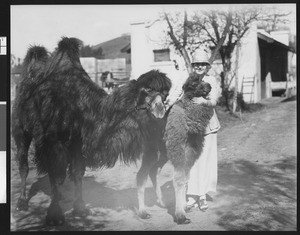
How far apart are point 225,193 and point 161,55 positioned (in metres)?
1.80

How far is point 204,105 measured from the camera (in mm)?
3891

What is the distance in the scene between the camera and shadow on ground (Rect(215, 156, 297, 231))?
4016 millimetres

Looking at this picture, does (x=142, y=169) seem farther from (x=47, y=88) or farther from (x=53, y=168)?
(x=47, y=88)

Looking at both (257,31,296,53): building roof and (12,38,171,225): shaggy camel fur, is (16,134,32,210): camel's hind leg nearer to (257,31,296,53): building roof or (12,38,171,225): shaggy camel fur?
(12,38,171,225): shaggy camel fur

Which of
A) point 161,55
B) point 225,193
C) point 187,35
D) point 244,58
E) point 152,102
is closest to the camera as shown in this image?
point 152,102

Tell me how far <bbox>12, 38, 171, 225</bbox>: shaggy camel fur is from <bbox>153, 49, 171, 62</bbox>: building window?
814 millimetres

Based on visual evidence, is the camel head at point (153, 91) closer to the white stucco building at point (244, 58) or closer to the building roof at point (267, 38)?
the white stucco building at point (244, 58)

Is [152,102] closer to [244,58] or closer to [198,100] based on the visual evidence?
[198,100]

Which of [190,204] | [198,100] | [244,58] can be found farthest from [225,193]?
[244,58]

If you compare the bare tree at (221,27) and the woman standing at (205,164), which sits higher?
the bare tree at (221,27)

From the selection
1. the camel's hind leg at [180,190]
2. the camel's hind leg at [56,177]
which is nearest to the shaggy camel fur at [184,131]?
the camel's hind leg at [180,190]

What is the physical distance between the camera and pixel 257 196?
4.23 m

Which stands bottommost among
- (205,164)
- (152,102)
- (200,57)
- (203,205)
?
(203,205)

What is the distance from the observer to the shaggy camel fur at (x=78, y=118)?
362 centimetres
